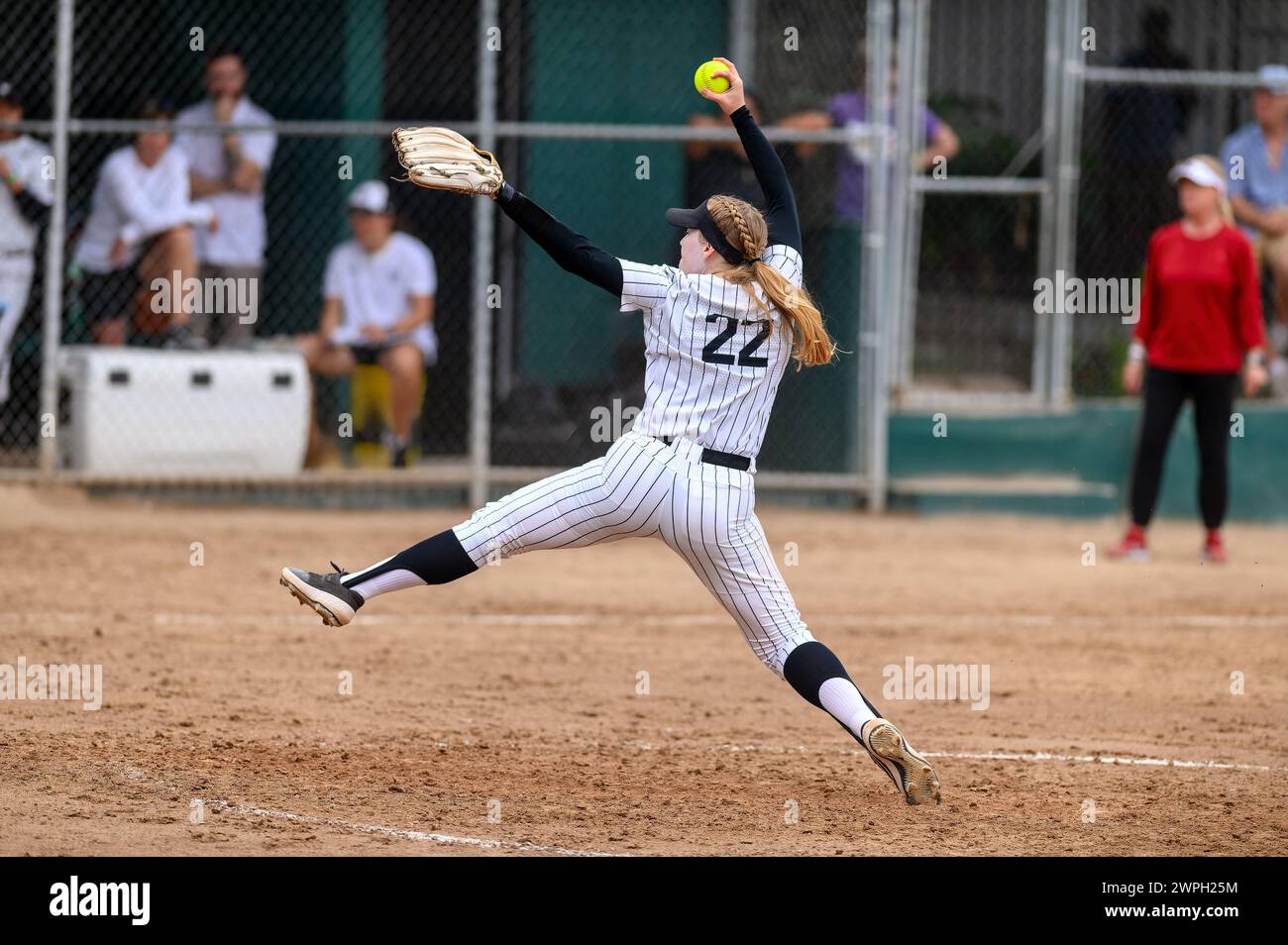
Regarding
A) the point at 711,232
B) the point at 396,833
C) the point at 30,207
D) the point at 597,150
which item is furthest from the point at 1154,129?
the point at 396,833

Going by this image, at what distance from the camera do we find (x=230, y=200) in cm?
1221

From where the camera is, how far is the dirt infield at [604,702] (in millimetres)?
5352

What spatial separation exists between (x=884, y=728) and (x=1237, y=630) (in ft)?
14.9

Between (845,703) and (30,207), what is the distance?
8.20 meters

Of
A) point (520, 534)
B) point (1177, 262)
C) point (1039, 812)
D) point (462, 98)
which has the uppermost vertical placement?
point (462, 98)

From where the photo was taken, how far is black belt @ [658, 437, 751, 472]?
5398 millimetres

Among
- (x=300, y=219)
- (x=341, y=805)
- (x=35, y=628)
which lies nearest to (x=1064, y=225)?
(x=300, y=219)

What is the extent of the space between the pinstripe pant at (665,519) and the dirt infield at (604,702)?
660 millimetres

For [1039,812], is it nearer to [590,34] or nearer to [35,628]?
[35,628]

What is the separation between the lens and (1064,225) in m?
12.6

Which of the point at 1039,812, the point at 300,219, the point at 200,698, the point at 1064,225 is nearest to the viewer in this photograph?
the point at 1039,812

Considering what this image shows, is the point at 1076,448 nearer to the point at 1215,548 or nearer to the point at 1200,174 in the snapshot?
the point at 1215,548

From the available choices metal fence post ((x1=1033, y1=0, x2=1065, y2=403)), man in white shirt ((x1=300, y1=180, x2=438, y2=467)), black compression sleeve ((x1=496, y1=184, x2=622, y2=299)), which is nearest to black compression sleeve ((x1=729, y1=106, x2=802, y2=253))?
black compression sleeve ((x1=496, y1=184, x2=622, y2=299))

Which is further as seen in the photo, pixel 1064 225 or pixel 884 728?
pixel 1064 225
